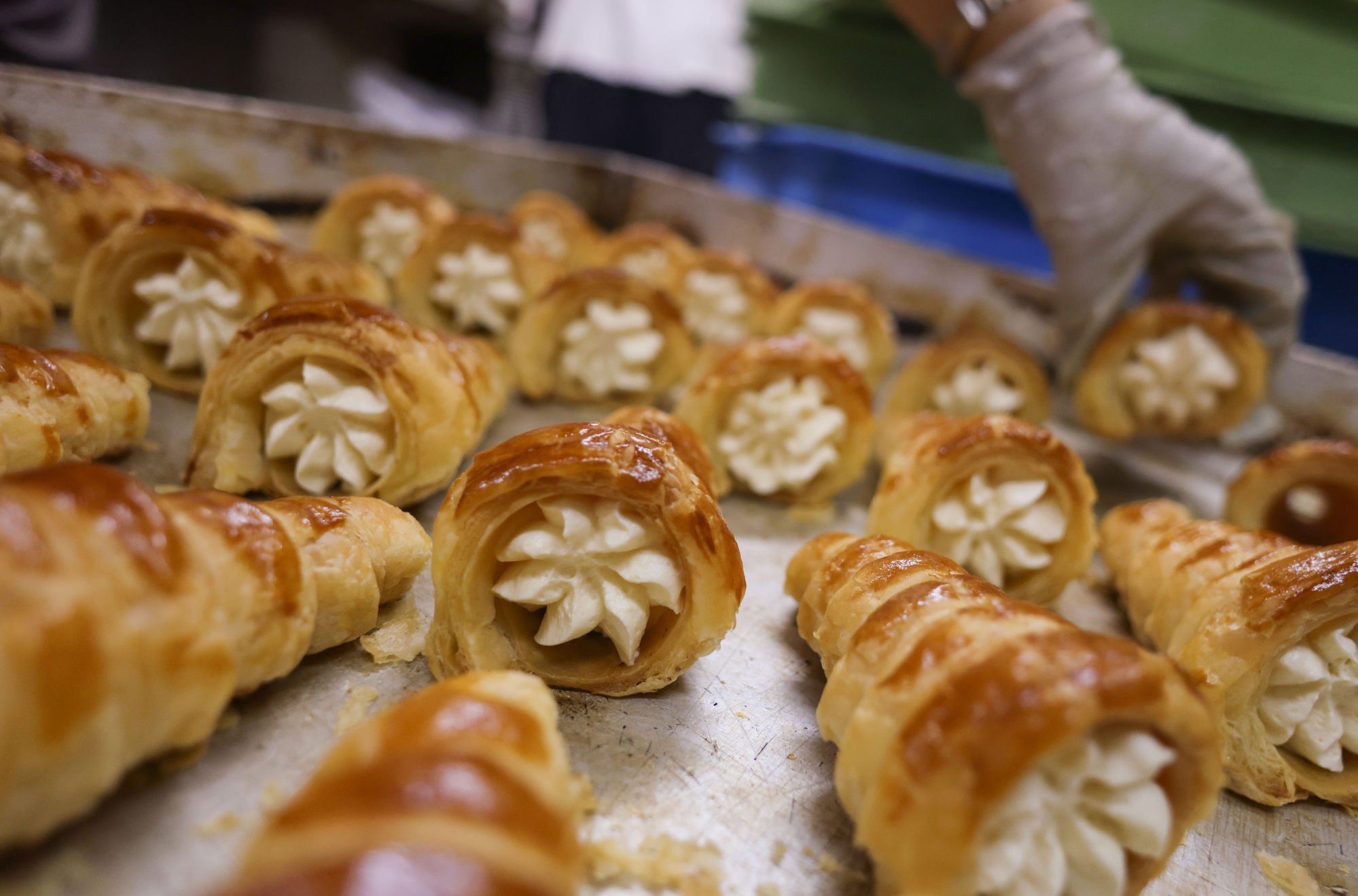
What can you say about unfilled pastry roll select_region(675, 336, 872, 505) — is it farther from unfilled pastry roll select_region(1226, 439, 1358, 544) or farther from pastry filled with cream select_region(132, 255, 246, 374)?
pastry filled with cream select_region(132, 255, 246, 374)

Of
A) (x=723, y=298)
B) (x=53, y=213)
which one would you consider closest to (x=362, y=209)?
(x=53, y=213)

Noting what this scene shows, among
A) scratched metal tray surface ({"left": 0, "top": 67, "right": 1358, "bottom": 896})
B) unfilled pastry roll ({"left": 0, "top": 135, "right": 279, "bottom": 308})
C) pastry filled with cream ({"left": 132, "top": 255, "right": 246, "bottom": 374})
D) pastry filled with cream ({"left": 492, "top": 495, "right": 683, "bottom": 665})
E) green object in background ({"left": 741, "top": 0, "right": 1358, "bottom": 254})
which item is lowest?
scratched metal tray surface ({"left": 0, "top": 67, "right": 1358, "bottom": 896})

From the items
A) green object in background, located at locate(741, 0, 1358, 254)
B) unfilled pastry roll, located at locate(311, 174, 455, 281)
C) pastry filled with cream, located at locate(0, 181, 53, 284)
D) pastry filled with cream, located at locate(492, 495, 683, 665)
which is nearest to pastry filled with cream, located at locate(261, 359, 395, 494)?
pastry filled with cream, located at locate(492, 495, 683, 665)

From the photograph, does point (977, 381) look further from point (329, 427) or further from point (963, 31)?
point (329, 427)

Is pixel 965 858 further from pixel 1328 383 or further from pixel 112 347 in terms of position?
pixel 1328 383

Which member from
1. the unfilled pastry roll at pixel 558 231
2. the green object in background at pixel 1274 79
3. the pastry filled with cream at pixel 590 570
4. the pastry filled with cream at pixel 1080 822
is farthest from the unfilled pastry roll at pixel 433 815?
the green object in background at pixel 1274 79

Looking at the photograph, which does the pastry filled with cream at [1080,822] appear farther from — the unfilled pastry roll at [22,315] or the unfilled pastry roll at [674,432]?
the unfilled pastry roll at [22,315]
